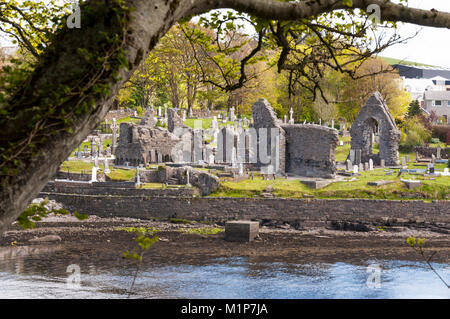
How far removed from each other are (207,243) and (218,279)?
7.44 metres

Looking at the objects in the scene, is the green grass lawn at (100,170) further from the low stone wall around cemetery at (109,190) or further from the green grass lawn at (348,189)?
the green grass lawn at (348,189)

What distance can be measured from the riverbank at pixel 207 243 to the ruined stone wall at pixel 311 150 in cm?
654

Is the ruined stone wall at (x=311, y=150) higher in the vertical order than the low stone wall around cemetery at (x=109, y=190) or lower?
higher

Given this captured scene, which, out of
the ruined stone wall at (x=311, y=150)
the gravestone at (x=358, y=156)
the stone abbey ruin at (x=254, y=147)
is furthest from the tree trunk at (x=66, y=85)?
the gravestone at (x=358, y=156)

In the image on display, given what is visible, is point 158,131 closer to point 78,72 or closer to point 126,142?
point 126,142

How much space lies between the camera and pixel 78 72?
407 cm

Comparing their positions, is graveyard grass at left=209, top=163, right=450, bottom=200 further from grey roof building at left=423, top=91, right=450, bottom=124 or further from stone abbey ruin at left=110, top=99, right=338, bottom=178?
grey roof building at left=423, top=91, right=450, bottom=124

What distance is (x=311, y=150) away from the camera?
40562mm

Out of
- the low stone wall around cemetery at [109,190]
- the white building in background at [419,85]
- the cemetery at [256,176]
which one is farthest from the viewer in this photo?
the white building in background at [419,85]

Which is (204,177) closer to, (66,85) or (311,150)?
(311,150)

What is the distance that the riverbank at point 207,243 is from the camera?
2703 centimetres

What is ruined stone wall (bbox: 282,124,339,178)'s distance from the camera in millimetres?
39469

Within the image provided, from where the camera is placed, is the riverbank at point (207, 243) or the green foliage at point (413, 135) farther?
the green foliage at point (413, 135)
